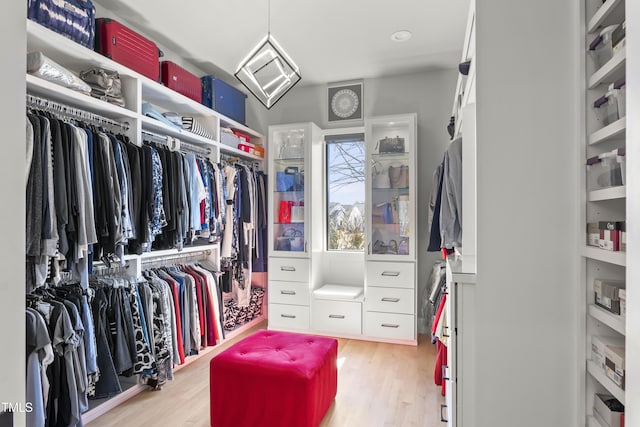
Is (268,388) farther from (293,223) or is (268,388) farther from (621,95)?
(293,223)

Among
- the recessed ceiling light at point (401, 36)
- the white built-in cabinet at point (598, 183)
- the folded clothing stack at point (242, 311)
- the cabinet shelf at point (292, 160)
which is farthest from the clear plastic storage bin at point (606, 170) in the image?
the folded clothing stack at point (242, 311)

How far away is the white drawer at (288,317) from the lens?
387 cm

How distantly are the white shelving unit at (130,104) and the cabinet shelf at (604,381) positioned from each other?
254cm

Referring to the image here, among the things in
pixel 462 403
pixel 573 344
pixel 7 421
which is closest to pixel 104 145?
pixel 7 421

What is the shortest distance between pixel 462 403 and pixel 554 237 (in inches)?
29.9

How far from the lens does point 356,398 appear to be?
2.46 meters

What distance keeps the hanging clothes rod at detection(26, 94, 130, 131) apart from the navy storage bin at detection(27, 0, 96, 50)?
1.31 ft

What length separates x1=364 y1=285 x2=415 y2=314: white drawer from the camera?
3543 millimetres

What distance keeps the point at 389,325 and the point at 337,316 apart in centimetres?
53

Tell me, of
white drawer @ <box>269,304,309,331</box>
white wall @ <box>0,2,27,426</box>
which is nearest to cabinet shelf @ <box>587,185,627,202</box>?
white wall @ <box>0,2,27,426</box>

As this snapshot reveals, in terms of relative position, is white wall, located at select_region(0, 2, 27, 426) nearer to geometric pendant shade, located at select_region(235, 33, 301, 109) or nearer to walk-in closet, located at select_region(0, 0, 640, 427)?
walk-in closet, located at select_region(0, 0, 640, 427)

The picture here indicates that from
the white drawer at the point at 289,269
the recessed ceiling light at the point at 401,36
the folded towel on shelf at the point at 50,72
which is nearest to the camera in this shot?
the folded towel on shelf at the point at 50,72

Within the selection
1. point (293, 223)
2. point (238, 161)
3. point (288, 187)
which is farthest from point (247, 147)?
point (293, 223)

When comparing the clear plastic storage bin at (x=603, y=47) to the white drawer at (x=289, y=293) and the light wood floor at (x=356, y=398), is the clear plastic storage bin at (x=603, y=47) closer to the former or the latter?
the light wood floor at (x=356, y=398)
